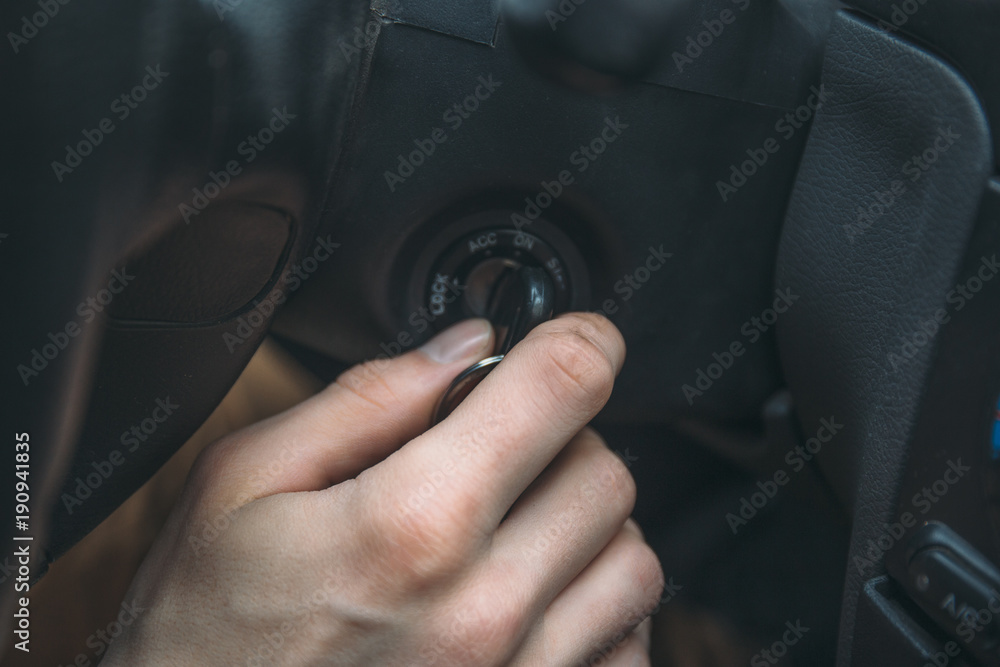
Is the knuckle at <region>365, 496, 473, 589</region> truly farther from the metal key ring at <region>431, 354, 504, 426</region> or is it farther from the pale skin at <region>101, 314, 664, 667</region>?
the metal key ring at <region>431, 354, 504, 426</region>

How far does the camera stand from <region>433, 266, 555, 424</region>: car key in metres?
0.57

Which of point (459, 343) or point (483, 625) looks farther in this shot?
point (459, 343)

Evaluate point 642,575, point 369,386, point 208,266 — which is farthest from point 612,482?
point 208,266

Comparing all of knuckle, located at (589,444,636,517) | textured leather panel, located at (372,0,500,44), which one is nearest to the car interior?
textured leather panel, located at (372,0,500,44)

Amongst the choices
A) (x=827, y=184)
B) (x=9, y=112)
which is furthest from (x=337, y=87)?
(x=827, y=184)

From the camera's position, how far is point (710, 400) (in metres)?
0.73

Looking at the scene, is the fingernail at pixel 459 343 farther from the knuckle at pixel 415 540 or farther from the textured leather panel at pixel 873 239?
the textured leather panel at pixel 873 239

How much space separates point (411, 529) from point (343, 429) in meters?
0.13

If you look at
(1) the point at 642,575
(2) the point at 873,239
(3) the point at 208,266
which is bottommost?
(1) the point at 642,575

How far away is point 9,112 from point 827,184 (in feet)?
1.80

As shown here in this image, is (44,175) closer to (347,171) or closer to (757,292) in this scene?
(347,171)

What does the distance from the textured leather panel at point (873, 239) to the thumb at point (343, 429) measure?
0.95 feet

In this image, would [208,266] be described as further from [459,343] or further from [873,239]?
[873,239]

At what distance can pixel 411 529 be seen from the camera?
1.50ft
